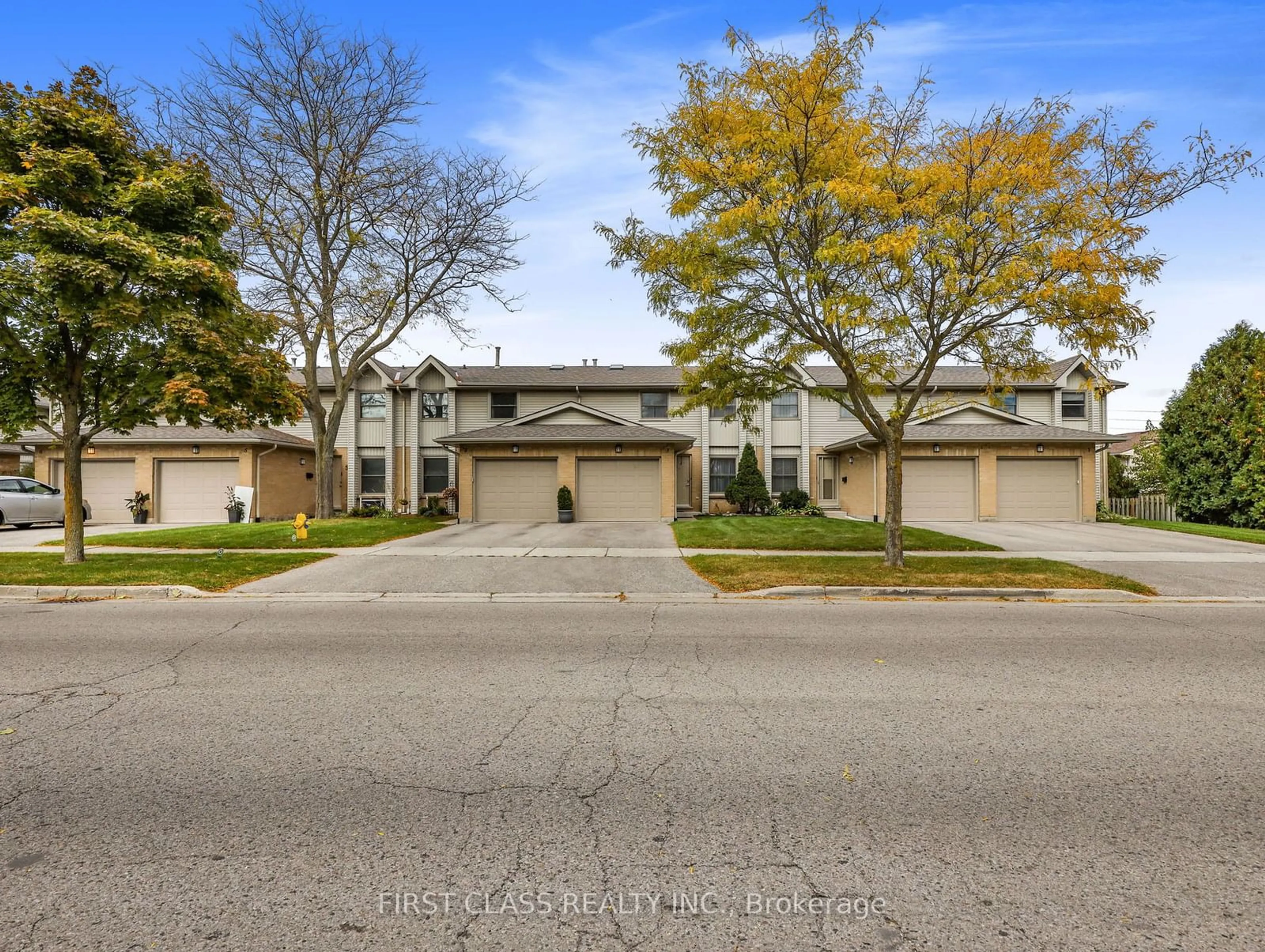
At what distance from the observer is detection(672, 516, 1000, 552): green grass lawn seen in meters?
14.4

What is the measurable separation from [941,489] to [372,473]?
2223cm

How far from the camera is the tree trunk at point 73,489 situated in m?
11.7

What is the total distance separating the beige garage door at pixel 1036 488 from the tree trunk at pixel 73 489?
25.3 metres

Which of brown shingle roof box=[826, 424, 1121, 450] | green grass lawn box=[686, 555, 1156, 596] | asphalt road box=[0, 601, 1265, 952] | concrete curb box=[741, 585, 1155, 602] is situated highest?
brown shingle roof box=[826, 424, 1121, 450]

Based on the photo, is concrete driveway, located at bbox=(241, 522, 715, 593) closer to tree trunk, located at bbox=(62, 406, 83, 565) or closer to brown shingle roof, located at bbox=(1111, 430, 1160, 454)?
tree trunk, located at bbox=(62, 406, 83, 565)

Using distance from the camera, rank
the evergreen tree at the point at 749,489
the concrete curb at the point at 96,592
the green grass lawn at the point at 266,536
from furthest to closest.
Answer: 1. the evergreen tree at the point at 749,489
2. the green grass lawn at the point at 266,536
3. the concrete curb at the point at 96,592

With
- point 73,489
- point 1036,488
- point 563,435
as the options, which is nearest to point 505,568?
point 73,489

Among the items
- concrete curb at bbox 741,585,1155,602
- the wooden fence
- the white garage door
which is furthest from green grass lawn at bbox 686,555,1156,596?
the white garage door

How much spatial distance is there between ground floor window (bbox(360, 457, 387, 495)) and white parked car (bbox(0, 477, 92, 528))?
374 inches

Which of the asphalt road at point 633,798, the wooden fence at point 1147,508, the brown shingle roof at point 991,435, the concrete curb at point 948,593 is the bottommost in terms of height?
the asphalt road at point 633,798

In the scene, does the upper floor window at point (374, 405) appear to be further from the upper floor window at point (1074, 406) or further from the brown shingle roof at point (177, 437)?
the upper floor window at point (1074, 406)

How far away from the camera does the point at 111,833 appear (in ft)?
9.90

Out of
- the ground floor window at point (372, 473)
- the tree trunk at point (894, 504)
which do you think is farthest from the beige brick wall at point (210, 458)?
the tree trunk at point (894, 504)

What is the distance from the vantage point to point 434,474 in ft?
89.4
